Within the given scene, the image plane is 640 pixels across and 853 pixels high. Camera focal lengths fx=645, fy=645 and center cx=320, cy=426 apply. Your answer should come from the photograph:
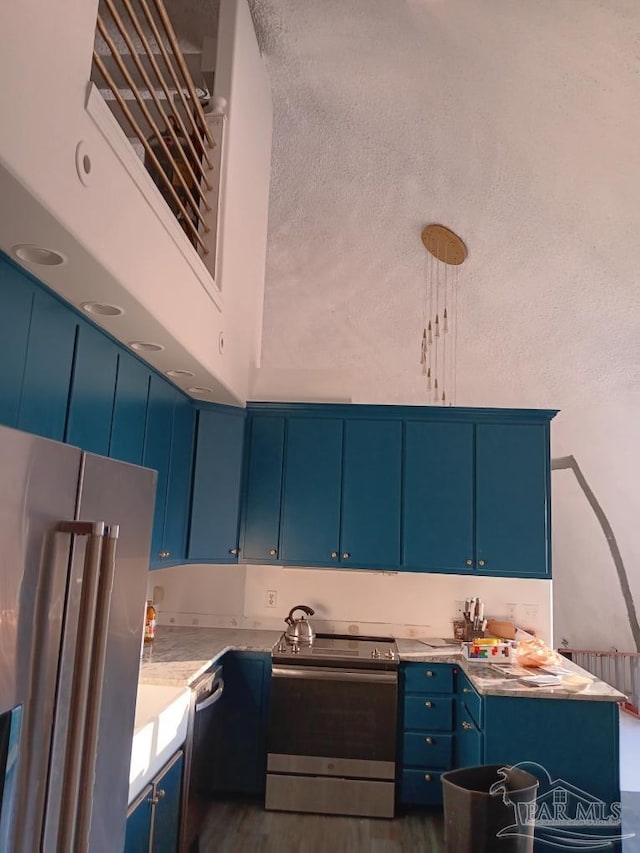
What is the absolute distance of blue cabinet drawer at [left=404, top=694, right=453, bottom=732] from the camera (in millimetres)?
3637

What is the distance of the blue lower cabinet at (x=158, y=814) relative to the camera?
2143mm

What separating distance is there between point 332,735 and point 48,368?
2.61 meters

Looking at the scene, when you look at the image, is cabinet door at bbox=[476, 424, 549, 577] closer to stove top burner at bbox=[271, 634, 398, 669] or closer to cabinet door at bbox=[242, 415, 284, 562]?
stove top burner at bbox=[271, 634, 398, 669]

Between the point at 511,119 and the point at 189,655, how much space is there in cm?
361

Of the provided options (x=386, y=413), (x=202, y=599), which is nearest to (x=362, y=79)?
(x=386, y=413)

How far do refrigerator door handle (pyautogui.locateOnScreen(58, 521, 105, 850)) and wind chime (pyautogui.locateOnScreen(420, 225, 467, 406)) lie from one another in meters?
4.23

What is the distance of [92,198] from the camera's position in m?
1.77

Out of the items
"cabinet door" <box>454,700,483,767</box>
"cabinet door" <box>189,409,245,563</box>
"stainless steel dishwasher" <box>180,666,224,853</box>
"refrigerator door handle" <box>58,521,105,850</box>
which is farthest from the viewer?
"cabinet door" <box>189,409,245,563</box>

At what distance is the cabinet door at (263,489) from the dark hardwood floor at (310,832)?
142 cm

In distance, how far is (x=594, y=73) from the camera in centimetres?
334

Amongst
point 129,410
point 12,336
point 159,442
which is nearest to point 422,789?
point 159,442

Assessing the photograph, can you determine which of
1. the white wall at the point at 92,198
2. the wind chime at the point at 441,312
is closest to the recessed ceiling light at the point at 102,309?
the white wall at the point at 92,198

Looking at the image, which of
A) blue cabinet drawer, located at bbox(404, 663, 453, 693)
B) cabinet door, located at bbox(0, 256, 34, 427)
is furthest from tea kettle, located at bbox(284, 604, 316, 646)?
cabinet door, located at bbox(0, 256, 34, 427)

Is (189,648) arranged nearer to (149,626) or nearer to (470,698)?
(149,626)
